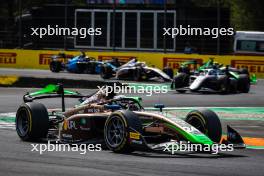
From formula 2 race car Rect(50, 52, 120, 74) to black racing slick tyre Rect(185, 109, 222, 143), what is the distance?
2212 centimetres

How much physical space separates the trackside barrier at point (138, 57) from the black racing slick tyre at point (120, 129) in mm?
22355

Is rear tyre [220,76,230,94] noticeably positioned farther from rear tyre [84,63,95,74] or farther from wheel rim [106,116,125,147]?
wheel rim [106,116,125,147]

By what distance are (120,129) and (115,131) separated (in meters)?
0.14

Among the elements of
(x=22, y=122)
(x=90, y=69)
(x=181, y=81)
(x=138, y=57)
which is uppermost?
(x=138, y=57)

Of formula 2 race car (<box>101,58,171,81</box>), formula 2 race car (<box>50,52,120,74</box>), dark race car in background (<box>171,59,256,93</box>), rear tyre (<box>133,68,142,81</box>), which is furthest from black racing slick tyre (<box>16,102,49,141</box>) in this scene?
formula 2 race car (<box>50,52,120,74</box>)

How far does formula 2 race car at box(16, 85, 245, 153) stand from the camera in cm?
1009

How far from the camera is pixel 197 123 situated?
11.0 metres

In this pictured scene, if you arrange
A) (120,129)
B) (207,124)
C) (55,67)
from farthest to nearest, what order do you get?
(55,67) → (207,124) → (120,129)

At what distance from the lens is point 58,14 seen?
42031mm

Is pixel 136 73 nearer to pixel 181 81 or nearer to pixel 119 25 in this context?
pixel 181 81

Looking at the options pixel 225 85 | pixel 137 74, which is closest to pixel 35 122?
pixel 225 85

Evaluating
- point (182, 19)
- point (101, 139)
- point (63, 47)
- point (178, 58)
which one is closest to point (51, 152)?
point (101, 139)

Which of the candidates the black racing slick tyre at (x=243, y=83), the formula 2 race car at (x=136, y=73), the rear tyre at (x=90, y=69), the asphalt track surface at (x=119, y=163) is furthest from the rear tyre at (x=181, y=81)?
the asphalt track surface at (x=119, y=163)

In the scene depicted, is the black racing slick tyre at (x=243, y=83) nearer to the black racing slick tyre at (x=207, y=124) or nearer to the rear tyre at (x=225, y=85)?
the rear tyre at (x=225, y=85)
